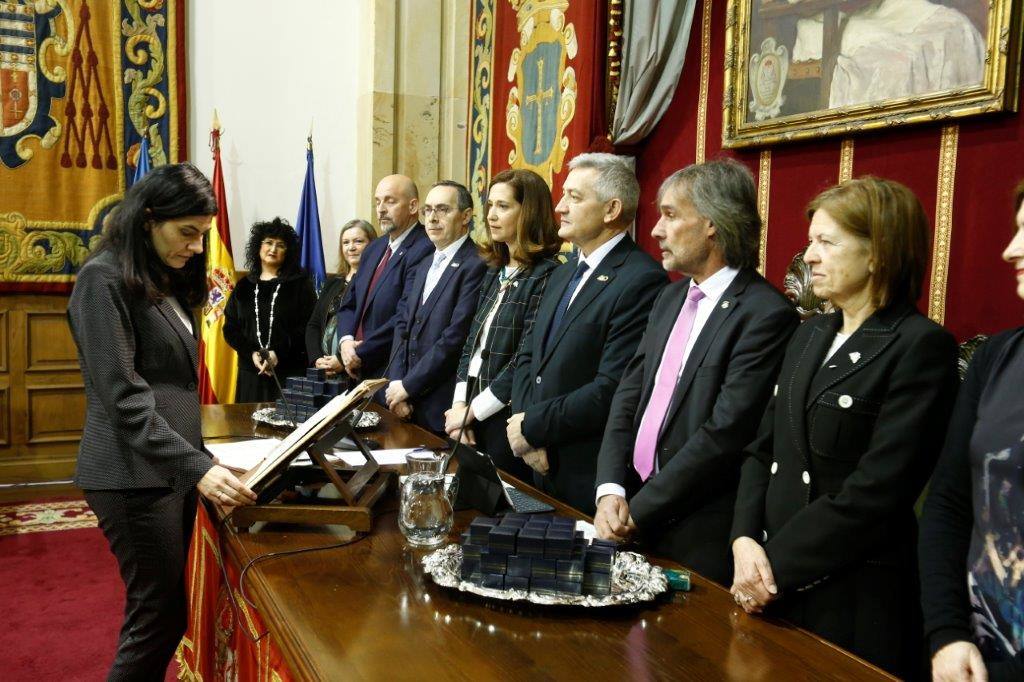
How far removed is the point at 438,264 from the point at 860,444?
2.43 m

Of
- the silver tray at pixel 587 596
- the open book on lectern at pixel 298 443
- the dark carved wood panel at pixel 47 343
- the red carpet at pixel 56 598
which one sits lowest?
the red carpet at pixel 56 598

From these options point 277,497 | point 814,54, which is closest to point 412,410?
point 277,497

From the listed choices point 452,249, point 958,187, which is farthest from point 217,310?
point 958,187

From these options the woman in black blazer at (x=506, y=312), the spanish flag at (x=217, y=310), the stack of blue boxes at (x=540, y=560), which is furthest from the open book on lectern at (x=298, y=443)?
the spanish flag at (x=217, y=310)

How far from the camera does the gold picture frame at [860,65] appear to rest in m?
2.55

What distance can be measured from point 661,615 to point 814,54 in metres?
2.45

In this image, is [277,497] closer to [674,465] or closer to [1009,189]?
[674,465]

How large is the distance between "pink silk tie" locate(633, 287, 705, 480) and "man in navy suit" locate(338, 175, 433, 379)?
2069mm

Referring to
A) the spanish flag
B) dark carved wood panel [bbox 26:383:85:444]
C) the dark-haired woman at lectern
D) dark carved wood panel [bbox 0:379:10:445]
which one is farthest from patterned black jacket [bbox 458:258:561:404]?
dark carved wood panel [bbox 0:379:10:445]

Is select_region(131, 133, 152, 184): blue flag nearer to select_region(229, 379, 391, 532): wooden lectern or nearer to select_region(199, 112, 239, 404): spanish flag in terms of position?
select_region(199, 112, 239, 404): spanish flag

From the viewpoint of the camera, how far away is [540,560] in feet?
4.64

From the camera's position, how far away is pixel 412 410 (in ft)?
11.5

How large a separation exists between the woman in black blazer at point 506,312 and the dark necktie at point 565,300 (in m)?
0.25

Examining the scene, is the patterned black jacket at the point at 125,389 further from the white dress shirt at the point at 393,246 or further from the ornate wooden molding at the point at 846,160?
the ornate wooden molding at the point at 846,160
